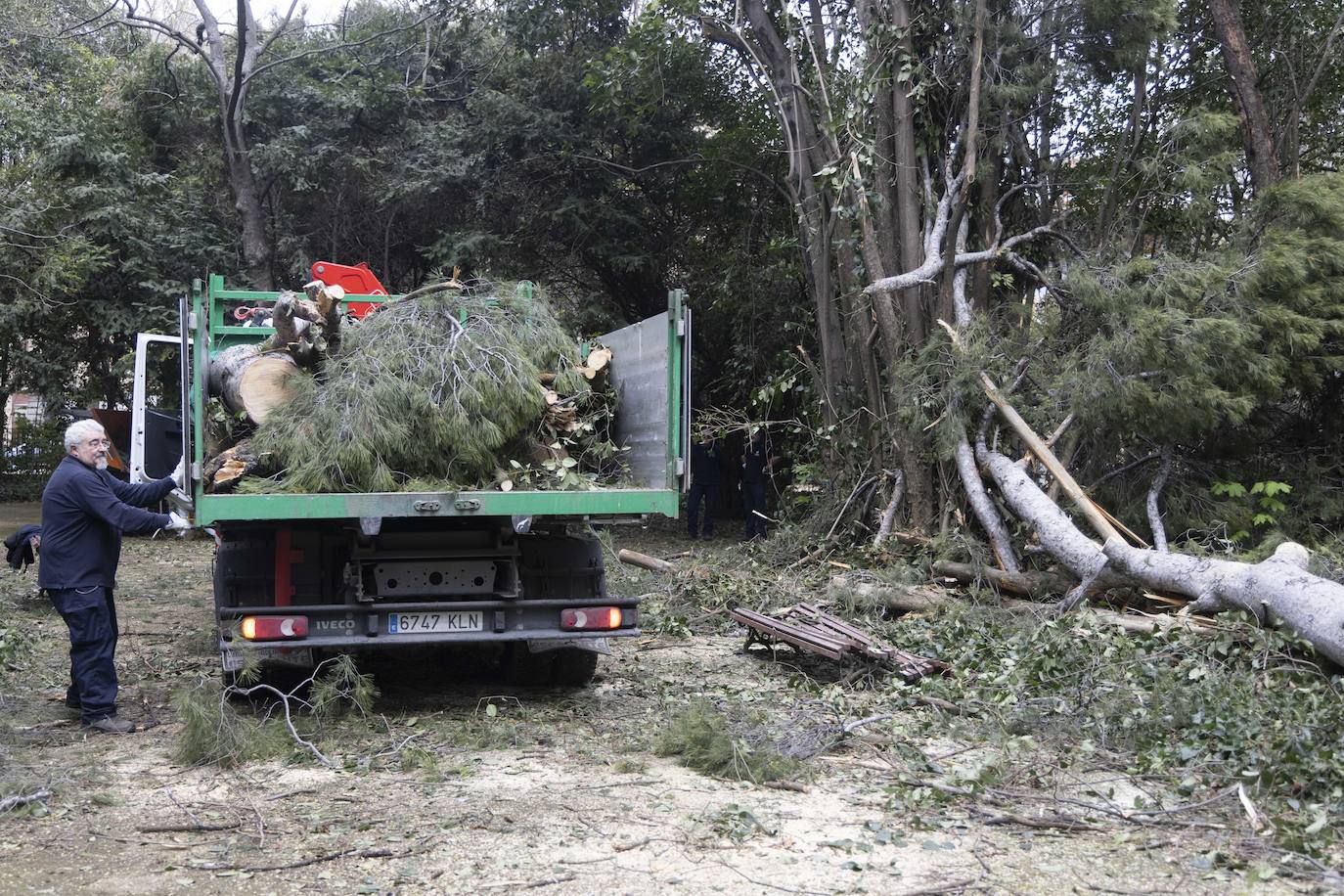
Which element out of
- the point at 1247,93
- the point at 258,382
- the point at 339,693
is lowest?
the point at 339,693

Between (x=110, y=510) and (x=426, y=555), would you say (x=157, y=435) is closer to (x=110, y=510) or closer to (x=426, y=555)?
(x=110, y=510)

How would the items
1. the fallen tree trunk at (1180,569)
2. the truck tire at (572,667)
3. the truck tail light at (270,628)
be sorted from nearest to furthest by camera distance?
1. the truck tail light at (270,628)
2. the fallen tree trunk at (1180,569)
3. the truck tire at (572,667)

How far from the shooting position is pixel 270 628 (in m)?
5.70

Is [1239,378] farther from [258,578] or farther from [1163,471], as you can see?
[258,578]

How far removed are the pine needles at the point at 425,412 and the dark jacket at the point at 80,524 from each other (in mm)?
672

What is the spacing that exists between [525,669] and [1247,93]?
8.35 m

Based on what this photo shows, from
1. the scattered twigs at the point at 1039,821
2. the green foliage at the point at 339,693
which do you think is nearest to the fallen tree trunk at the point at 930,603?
the scattered twigs at the point at 1039,821

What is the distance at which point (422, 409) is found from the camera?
5.97 metres

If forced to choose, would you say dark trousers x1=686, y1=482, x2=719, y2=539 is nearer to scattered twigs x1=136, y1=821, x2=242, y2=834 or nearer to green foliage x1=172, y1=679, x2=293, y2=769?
green foliage x1=172, y1=679, x2=293, y2=769

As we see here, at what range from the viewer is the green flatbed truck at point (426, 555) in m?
5.70

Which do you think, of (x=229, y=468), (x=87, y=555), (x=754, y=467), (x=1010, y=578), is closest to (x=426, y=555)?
(x=229, y=468)

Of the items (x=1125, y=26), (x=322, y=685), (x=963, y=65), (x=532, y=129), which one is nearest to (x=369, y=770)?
(x=322, y=685)

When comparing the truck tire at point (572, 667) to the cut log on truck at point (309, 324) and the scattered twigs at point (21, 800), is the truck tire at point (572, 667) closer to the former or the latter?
the cut log on truck at point (309, 324)

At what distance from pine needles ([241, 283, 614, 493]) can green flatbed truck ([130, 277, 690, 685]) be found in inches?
8.4
